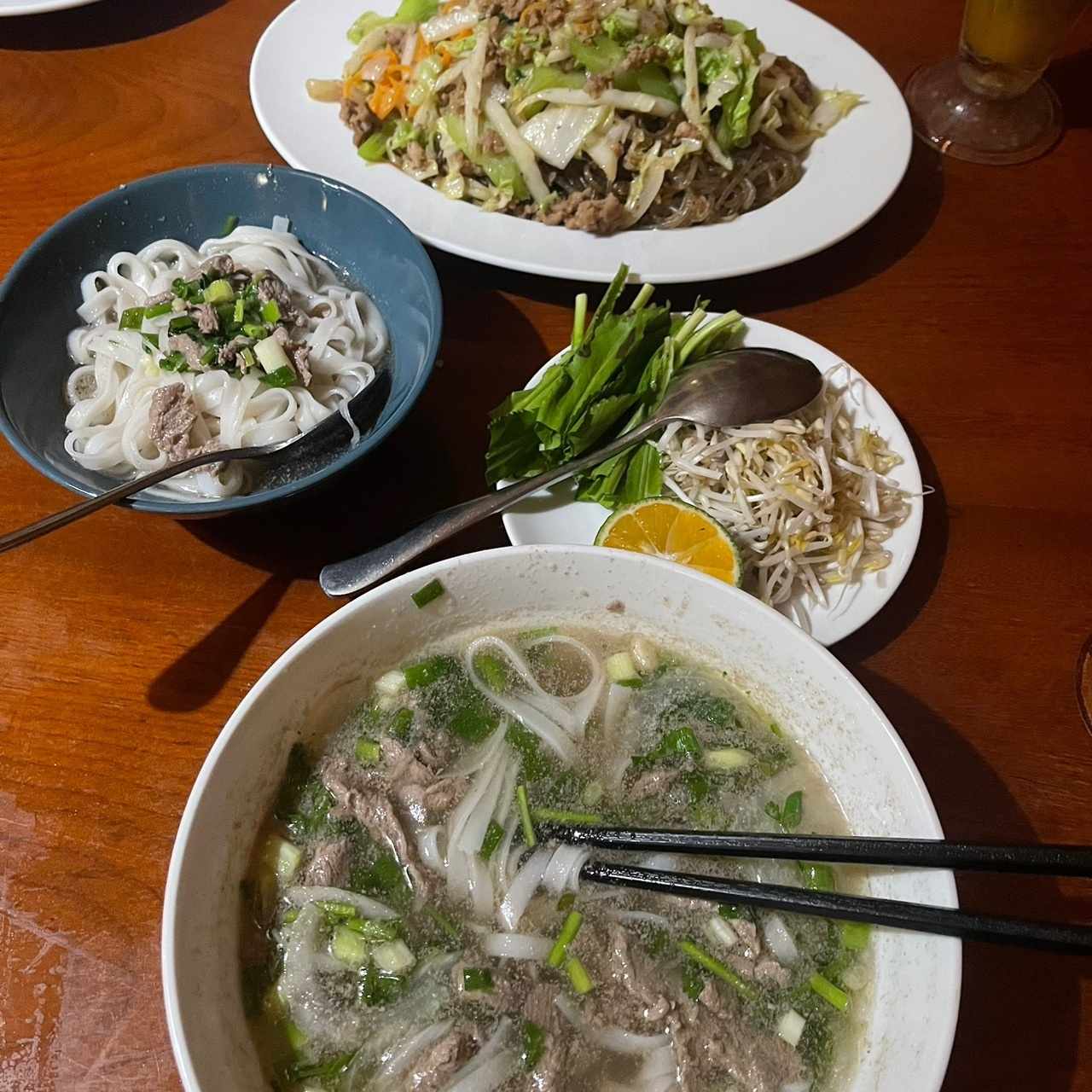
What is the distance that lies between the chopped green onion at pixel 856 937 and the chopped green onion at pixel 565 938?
37 cm

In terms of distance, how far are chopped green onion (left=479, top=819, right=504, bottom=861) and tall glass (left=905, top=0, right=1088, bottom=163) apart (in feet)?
7.69

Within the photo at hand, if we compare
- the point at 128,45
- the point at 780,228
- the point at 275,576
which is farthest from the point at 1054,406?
the point at 128,45

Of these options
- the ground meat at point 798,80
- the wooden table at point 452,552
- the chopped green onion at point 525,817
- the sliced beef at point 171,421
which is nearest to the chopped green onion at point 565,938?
the chopped green onion at point 525,817

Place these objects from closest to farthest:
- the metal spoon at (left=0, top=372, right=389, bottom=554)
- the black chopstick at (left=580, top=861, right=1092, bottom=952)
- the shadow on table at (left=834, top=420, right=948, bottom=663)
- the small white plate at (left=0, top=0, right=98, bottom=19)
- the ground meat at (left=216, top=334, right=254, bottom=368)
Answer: the black chopstick at (left=580, top=861, right=1092, bottom=952)
the metal spoon at (left=0, top=372, right=389, bottom=554)
the shadow on table at (left=834, top=420, right=948, bottom=663)
the ground meat at (left=216, top=334, right=254, bottom=368)
the small white plate at (left=0, top=0, right=98, bottom=19)

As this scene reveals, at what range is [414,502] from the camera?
1.80 m

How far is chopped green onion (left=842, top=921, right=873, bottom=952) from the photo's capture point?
4.02 feet

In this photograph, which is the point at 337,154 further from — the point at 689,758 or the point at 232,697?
the point at 689,758

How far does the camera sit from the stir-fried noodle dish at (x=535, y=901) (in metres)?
1.14

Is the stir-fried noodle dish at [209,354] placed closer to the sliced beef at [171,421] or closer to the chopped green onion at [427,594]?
the sliced beef at [171,421]

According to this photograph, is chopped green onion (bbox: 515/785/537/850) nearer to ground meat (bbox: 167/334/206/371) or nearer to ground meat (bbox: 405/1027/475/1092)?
ground meat (bbox: 405/1027/475/1092)

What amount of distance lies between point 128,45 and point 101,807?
235cm

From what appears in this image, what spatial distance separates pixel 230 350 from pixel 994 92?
7.54 feet

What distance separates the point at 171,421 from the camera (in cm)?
174

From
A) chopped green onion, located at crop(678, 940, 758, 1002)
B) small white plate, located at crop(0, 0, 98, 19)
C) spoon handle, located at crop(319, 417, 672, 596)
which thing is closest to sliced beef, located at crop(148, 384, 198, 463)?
spoon handle, located at crop(319, 417, 672, 596)
